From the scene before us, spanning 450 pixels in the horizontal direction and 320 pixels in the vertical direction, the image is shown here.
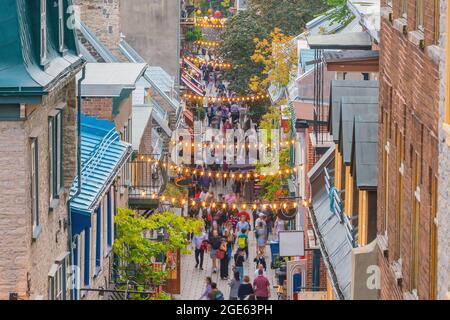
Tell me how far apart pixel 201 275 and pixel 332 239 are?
15022 millimetres


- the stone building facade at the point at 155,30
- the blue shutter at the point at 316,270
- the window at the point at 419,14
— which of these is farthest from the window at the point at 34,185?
the stone building facade at the point at 155,30

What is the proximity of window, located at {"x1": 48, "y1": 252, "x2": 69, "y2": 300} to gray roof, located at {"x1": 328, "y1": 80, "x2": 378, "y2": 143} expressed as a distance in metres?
5.22

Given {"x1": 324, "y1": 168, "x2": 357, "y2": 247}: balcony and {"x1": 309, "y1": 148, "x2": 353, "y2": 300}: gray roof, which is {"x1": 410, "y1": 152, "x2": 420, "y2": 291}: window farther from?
{"x1": 324, "y1": 168, "x2": 357, "y2": 247}: balcony

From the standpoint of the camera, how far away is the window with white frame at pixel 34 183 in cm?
2211

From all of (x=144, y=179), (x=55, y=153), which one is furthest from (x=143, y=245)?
(x=144, y=179)

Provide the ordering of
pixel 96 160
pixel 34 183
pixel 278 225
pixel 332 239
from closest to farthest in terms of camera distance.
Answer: pixel 34 183
pixel 332 239
pixel 96 160
pixel 278 225

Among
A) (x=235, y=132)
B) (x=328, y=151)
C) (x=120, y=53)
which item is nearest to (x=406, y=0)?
(x=328, y=151)

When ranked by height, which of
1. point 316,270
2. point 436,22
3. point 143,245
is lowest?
point 316,270

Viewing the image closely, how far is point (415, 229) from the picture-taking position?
17297 mm

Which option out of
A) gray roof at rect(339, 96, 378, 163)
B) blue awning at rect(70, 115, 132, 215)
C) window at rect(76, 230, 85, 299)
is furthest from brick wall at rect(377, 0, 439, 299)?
window at rect(76, 230, 85, 299)

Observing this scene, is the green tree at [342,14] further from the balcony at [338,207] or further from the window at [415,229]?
the window at [415,229]

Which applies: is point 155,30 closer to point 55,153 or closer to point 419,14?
point 55,153

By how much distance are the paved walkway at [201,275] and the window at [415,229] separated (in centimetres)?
2153
